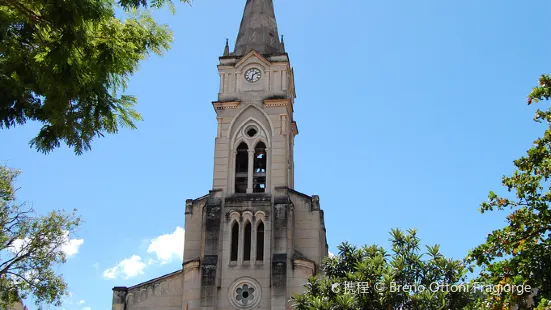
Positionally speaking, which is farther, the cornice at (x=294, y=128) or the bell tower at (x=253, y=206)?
the cornice at (x=294, y=128)

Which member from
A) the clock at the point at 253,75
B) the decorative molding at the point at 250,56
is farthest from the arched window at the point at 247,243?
the decorative molding at the point at 250,56

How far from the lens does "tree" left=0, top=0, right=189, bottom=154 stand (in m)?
8.33

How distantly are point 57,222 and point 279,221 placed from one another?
9379 mm

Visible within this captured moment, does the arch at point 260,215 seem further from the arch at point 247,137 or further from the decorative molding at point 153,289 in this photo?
the arch at point 247,137

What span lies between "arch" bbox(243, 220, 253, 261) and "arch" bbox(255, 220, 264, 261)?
33 cm

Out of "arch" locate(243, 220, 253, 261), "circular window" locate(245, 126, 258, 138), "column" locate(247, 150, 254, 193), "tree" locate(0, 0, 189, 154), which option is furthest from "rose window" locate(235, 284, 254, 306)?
"tree" locate(0, 0, 189, 154)

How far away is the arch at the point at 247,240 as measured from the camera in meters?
29.0

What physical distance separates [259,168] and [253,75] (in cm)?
464

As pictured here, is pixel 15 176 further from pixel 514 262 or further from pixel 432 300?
pixel 514 262

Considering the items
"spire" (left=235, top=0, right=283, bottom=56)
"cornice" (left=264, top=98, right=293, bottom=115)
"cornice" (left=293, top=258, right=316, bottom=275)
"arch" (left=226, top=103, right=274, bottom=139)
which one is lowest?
"cornice" (left=293, top=258, right=316, bottom=275)

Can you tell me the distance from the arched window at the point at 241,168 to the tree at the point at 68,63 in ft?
70.0

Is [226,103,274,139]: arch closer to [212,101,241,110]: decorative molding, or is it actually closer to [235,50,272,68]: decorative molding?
[212,101,241,110]: decorative molding

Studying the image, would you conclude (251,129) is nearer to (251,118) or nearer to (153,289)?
(251,118)

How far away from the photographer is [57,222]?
81.9 ft
